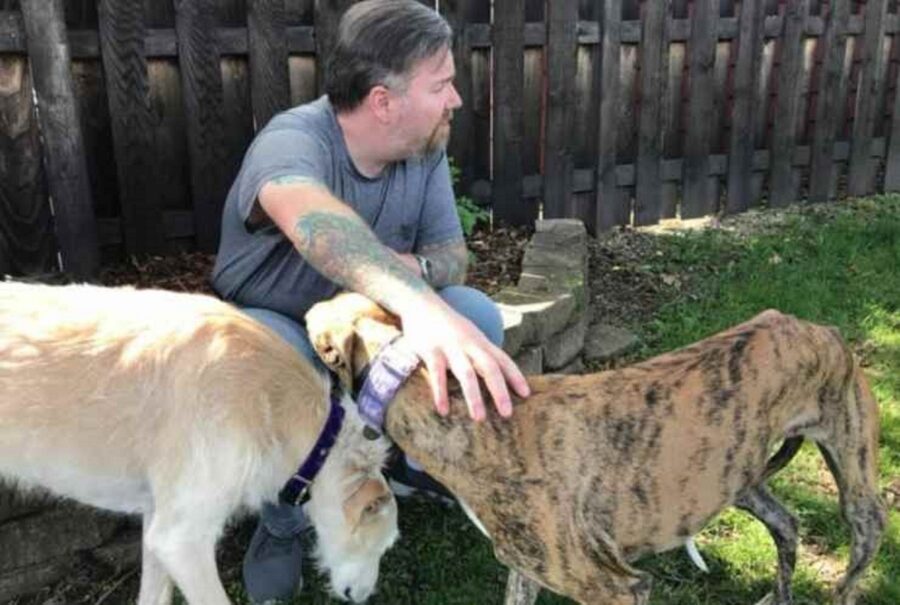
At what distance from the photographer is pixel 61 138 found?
4473mm

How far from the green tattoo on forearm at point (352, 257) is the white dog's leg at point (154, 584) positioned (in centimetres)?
118

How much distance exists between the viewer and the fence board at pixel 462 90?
18.7 feet

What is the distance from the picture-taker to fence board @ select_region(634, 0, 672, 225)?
6.67 metres

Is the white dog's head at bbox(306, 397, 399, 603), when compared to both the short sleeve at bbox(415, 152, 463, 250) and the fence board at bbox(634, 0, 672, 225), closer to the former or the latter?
the short sleeve at bbox(415, 152, 463, 250)

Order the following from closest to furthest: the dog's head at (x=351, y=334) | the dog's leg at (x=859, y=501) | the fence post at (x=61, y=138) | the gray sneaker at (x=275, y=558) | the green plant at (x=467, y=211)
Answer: the dog's head at (x=351, y=334) → the dog's leg at (x=859, y=501) → the gray sneaker at (x=275, y=558) → the fence post at (x=61, y=138) → the green plant at (x=467, y=211)

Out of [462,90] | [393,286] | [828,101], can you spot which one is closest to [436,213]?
[393,286]

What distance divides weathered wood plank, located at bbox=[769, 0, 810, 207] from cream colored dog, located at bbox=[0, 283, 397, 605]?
5.50 metres

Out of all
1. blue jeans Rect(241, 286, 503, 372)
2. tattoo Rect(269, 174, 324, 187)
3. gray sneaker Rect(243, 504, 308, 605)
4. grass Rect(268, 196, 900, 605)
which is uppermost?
tattoo Rect(269, 174, 324, 187)

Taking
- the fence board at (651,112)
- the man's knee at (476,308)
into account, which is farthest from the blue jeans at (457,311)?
the fence board at (651,112)

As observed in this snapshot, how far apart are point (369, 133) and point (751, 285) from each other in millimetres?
3271

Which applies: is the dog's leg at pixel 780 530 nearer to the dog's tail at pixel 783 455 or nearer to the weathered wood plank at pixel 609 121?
the dog's tail at pixel 783 455

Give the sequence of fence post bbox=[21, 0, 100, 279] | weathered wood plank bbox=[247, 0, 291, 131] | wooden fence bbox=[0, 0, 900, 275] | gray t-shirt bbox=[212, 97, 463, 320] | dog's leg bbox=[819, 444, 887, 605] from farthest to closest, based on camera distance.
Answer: weathered wood plank bbox=[247, 0, 291, 131] → wooden fence bbox=[0, 0, 900, 275] → fence post bbox=[21, 0, 100, 279] → gray t-shirt bbox=[212, 97, 463, 320] → dog's leg bbox=[819, 444, 887, 605]

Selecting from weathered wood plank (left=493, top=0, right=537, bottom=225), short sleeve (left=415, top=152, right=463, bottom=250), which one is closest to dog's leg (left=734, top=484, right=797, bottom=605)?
short sleeve (left=415, top=152, right=463, bottom=250)

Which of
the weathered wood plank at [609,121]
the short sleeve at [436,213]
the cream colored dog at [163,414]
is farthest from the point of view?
Answer: the weathered wood plank at [609,121]
